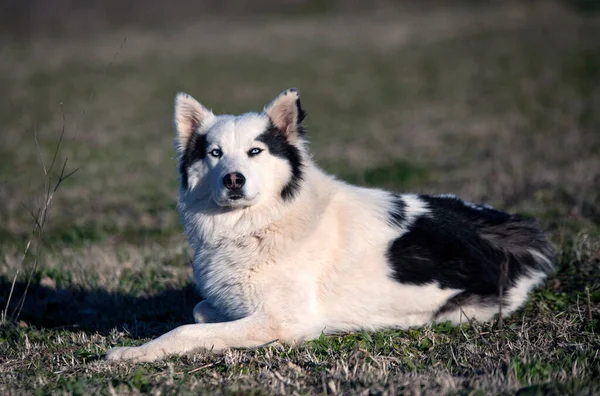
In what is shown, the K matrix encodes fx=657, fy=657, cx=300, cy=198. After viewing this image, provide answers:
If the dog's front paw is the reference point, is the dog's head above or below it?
above

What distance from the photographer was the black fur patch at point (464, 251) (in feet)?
17.1

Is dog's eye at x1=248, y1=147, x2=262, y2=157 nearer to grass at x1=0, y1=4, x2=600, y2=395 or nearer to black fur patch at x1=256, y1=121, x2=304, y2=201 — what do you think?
black fur patch at x1=256, y1=121, x2=304, y2=201

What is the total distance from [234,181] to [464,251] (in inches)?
77.2

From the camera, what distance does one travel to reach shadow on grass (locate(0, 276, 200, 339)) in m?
5.99

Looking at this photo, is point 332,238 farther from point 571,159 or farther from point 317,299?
point 571,159

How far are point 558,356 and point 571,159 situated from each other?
922 cm

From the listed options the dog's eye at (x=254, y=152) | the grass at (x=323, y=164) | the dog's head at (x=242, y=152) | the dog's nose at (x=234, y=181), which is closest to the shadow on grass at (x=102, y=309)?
the grass at (x=323, y=164)

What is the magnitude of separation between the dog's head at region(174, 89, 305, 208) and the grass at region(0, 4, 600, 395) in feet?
3.71

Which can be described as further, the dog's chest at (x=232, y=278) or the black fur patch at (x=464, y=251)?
the black fur patch at (x=464, y=251)

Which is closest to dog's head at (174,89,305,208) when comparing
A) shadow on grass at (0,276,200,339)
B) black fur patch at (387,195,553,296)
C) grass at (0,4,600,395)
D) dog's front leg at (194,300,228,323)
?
dog's front leg at (194,300,228,323)

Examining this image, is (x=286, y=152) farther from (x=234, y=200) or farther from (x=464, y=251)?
(x=464, y=251)

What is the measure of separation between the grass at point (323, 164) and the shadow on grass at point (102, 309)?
29 millimetres

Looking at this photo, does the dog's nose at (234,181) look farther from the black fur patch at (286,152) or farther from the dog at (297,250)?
the black fur patch at (286,152)

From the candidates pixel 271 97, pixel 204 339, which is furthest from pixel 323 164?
pixel 271 97
